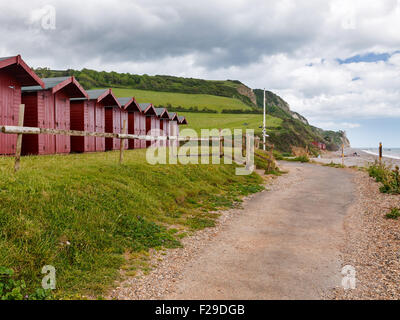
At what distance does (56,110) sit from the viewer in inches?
642

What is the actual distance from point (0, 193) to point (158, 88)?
9689 cm

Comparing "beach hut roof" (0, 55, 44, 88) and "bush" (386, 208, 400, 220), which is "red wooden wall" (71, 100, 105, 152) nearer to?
"beach hut roof" (0, 55, 44, 88)

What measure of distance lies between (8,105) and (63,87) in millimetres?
3615

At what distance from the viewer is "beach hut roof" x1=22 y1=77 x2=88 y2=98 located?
15.4m

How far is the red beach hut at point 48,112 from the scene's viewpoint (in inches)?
596

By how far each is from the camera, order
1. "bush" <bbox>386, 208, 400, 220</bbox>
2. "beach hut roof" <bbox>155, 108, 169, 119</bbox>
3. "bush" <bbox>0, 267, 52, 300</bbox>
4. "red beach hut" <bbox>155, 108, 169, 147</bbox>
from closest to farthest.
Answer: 1. "bush" <bbox>0, 267, 52, 300</bbox>
2. "bush" <bbox>386, 208, 400, 220</bbox>
3. "beach hut roof" <bbox>155, 108, 169, 119</bbox>
4. "red beach hut" <bbox>155, 108, 169, 147</bbox>

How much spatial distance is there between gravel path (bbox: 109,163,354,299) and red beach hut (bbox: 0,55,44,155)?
426 inches

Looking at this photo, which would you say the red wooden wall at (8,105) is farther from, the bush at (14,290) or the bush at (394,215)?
the bush at (394,215)

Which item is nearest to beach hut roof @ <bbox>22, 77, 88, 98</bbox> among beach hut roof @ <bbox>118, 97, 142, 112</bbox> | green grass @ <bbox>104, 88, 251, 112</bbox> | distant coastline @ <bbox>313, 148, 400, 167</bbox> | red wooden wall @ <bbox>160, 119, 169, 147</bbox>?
beach hut roof @ <bbox>118, 97, 142, 112</bbox>

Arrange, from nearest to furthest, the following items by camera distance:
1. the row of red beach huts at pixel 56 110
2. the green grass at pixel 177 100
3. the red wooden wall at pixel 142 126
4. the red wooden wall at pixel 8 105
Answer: the red wooden wall at pixel 8 105
the row of red beach huts at pixel 56 110
the red wooden wall at pixel 142 126
the green grass at pixel 177 100

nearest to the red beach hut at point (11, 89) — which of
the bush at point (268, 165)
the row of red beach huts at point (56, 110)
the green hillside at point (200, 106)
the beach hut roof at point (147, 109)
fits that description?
the row of red beach huts at point (56, 110)

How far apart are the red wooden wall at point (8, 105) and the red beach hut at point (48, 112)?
1142 mm
